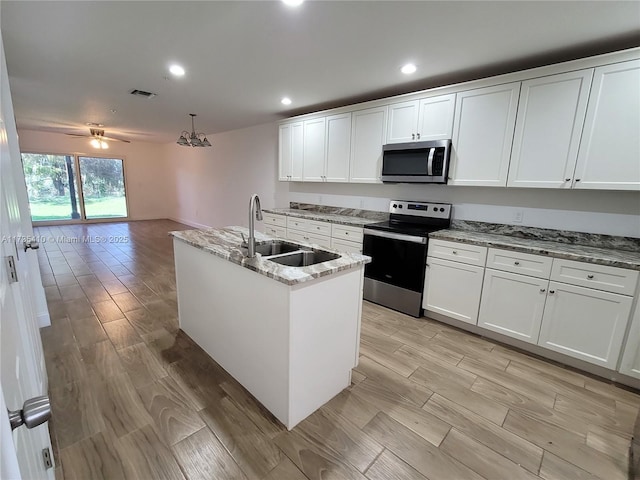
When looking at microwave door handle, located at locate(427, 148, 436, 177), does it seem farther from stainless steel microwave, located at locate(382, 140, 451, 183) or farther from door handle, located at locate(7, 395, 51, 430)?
door handle, located at locate(7, 395, 51, 430)

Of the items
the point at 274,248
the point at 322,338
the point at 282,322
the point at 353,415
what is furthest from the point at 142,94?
the point at 353,415

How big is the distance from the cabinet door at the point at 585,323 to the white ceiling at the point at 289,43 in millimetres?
1836

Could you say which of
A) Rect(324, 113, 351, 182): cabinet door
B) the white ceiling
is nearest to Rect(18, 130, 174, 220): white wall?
the white ceiling

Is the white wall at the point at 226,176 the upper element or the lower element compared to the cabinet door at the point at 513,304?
upper

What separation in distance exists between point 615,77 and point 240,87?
3.34m

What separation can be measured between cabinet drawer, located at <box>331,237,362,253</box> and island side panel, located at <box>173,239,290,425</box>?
1700 mm

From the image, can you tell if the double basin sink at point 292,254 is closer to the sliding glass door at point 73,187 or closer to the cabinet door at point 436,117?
the cabinet door at point 436,117

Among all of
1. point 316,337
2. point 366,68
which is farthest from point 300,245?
point 366,68

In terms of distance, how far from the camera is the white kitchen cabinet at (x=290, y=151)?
4.33 m

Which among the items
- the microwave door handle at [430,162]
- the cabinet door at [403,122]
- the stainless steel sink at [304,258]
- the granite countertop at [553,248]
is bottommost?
the stainless steel sink at [304,258]

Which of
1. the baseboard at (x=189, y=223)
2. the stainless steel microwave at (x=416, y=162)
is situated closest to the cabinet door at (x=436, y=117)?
the stainless steel microwave at (x=416, y=162)

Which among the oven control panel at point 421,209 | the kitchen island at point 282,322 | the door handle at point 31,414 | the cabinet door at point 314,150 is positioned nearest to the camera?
the door handle at point 31,414

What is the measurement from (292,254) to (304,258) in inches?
4.2

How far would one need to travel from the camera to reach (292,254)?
2.01 meters
